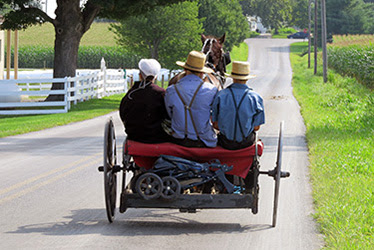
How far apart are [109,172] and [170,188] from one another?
85 cm

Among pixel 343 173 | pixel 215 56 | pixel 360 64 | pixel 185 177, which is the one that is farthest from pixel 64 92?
pixel 185 177

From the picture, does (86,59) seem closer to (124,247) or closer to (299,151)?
(299,151)

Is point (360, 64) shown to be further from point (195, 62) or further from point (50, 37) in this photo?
point (50, 37)

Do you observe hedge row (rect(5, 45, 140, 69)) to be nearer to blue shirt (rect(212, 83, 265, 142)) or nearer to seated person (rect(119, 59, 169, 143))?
seated person (rect(119, 59, 169, 143))

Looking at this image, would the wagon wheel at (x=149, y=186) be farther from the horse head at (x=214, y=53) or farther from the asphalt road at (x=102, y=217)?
the horse head at (x=214, y=53)

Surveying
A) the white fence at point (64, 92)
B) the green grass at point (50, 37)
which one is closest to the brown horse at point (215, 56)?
the white fence at point (64, 92)

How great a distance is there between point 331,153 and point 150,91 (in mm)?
6532

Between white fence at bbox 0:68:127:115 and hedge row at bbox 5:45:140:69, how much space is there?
49.7 m

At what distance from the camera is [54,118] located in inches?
981

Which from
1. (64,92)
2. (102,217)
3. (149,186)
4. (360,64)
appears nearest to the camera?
(149,186)

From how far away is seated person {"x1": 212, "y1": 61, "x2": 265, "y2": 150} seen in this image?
8469 millimetres

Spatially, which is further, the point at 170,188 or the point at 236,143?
the point at 236,143

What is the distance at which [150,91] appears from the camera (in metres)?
8.63

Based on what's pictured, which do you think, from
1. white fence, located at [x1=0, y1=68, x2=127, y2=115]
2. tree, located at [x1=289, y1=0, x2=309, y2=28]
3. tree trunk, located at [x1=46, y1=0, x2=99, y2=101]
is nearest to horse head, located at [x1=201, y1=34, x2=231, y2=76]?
white fence, located at [x1=0, y1=68, x2=127, y2=115]
